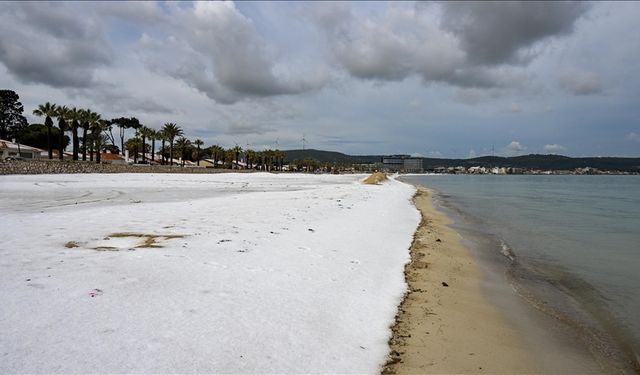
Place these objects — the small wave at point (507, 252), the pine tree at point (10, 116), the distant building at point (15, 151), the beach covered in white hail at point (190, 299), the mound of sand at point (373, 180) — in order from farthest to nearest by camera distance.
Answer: the pine tree at point (10, 116) → the distant building at point (15, 151) → the mound of sand at point (373, 180) → the small wave at point (507, 252) → the beach covered in white hail at point (190, 299)

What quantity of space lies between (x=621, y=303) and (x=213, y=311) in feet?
26.5

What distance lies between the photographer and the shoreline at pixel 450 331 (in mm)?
4734

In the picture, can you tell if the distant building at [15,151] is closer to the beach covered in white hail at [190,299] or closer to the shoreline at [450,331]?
the beach covered in white hail at [190,299]

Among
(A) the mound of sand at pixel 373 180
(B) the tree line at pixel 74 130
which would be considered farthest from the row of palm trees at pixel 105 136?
(A) the mound of sand at pixel 373 180

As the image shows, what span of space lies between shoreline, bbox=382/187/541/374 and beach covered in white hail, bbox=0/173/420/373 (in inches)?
10.6

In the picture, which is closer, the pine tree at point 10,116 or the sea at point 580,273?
the sea at point 580,273

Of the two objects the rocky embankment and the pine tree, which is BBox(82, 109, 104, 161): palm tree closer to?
the rocky embankment

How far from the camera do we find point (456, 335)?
5637 mm

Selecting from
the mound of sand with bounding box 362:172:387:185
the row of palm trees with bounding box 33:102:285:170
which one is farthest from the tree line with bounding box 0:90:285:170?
the mound of sand with bounding box 362:172:387:185

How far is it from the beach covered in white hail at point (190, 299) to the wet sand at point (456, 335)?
29 centimetres

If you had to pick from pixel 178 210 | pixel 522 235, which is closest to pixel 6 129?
pixel 178 210

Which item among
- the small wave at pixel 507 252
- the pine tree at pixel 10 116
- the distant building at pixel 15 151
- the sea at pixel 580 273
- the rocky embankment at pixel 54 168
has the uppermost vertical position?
the pine tree at pixel 10 116

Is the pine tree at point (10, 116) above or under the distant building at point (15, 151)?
above

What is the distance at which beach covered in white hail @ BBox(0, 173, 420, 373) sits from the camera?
13.4 feet
